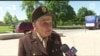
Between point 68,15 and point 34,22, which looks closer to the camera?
point 34,22

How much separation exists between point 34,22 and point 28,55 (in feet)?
0.95

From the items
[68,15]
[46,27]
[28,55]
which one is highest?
[46,27]

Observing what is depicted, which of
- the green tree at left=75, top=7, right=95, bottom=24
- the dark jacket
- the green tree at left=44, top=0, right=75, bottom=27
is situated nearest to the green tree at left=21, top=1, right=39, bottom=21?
the green tree at left=44, top=0, right=75, bottom=27

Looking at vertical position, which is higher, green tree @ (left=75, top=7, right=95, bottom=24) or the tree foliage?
the tree foliage

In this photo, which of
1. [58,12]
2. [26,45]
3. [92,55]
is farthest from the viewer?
[58,12]

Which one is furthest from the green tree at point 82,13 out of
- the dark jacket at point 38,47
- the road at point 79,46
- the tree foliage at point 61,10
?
the dark jacket at point 38,47

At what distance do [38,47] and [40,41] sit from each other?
6 cm

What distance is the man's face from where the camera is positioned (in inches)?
96.5

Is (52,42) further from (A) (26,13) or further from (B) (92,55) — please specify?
(A) (26,13)

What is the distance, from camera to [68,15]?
77625mm

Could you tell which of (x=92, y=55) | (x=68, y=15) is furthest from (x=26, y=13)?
(x=92, y=55)

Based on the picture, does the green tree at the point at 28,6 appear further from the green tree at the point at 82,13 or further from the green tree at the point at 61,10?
the green tree at the point at 82,13

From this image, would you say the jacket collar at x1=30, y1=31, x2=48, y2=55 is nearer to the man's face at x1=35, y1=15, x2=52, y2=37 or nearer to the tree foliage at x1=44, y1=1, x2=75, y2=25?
the man's face at x1=35, y1=15, x2=52, y2=37

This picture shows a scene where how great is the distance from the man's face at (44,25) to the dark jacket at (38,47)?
0.35ft
